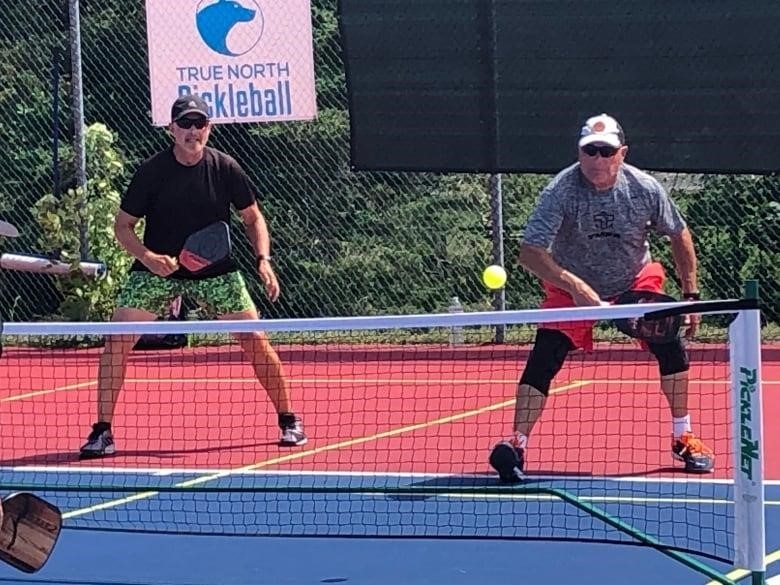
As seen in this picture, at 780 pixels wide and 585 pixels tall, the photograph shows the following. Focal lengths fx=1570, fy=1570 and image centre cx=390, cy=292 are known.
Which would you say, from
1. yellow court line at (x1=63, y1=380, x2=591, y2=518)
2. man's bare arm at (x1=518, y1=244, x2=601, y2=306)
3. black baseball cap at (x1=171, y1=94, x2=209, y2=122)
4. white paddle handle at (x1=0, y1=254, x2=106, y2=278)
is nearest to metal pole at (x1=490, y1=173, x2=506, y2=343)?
yellow court line at (x1=63, y1=380, x2=591, y2=518)

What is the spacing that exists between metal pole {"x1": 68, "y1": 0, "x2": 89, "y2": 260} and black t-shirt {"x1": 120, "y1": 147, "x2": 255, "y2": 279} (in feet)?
16.1

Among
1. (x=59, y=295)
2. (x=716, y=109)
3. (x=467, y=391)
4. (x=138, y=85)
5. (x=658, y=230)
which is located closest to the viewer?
(x=658, y=230)

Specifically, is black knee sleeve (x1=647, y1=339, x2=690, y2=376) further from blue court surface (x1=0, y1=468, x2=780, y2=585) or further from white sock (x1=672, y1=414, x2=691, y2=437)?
blue court surface (x1=0, y1=468, x2=780, y2=585)

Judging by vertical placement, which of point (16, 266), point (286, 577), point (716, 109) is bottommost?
point (286, 577)

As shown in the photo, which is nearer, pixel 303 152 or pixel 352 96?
pixel 352 96

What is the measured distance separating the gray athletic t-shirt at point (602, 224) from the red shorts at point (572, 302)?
4 centimetres

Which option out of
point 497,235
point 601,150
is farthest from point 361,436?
point 497,235

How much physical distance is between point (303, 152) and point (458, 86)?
6.70 feet

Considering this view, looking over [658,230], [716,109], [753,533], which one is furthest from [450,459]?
[716,109]

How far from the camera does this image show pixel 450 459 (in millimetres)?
7078

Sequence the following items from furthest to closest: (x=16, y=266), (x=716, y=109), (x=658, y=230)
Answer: (x=716, y=109), (x=658, y=230), (x=16, y=266)

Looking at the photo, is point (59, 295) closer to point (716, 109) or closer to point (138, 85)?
point (138, 85)

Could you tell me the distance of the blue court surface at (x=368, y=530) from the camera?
4.92m

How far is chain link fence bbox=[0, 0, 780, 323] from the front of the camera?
1186cm
